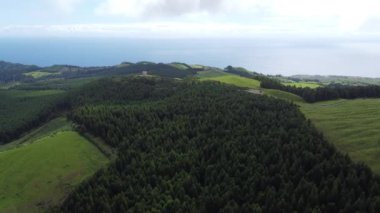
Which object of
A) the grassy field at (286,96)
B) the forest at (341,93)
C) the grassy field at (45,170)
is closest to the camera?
the grassy field at (45,170)

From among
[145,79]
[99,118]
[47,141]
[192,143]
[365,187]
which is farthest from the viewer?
[145,79]

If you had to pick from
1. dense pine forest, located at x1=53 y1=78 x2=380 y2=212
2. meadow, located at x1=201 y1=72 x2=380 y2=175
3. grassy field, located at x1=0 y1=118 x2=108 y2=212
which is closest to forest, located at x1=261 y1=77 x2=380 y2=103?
meadow, located at x1=201 y1=72 x2=380 y2=175

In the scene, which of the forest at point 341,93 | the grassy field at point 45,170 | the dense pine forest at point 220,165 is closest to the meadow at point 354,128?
the dense pine forest at point 220,165

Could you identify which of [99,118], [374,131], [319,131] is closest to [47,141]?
[99,118]

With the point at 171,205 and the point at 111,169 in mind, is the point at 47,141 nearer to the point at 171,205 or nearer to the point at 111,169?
the point at 111,169

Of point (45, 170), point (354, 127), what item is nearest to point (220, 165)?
point (354, 127)

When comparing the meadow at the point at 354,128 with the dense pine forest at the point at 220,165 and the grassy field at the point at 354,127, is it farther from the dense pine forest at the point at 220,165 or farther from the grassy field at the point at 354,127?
the dense pine forest at the point at 220,165
